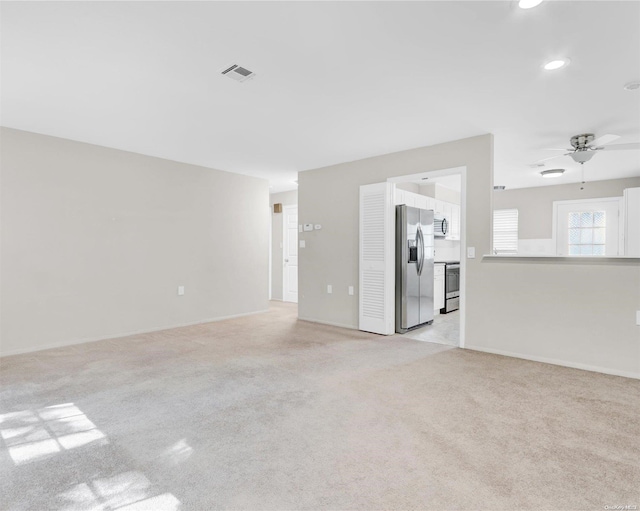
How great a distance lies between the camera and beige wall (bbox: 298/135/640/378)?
10.9 feet

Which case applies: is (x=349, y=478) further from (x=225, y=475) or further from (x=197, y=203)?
(x=197, y=203)

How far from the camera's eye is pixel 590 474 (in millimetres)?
1792

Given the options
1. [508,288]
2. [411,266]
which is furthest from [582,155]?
[411,266]

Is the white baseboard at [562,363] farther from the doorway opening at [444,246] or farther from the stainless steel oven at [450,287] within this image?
the stainless steel oven at [450,287]

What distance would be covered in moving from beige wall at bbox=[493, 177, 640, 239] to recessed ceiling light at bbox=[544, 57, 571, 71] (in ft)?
17.7

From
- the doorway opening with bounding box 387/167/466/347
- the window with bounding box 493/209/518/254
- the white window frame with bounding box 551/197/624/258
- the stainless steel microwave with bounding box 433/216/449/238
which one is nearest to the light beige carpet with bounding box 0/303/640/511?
the doorway opening with bounding box 387/167/466/347

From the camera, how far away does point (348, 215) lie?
5285 millimetres

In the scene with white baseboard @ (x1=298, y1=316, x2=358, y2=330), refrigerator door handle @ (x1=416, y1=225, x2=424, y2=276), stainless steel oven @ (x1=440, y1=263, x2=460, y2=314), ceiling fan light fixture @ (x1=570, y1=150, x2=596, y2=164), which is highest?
ceiling fan light fixture @ (x1=570, y1=150, x2=596, y2=164)

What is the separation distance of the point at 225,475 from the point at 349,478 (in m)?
0.63

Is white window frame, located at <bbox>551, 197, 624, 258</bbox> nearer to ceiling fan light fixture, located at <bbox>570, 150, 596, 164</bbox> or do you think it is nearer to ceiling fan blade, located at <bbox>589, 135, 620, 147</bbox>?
ceiling fan light fixture, located at <bbox>570, 150, 596, 164</bbox>

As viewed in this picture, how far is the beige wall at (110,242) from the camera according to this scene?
388cm

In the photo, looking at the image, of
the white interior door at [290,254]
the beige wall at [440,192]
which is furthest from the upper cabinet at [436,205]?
the white interior door at [290,254]

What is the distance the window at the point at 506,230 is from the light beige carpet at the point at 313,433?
4.74 meters

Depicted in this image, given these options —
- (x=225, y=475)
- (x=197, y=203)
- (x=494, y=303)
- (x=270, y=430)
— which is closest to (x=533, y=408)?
(x=494, y=303)
